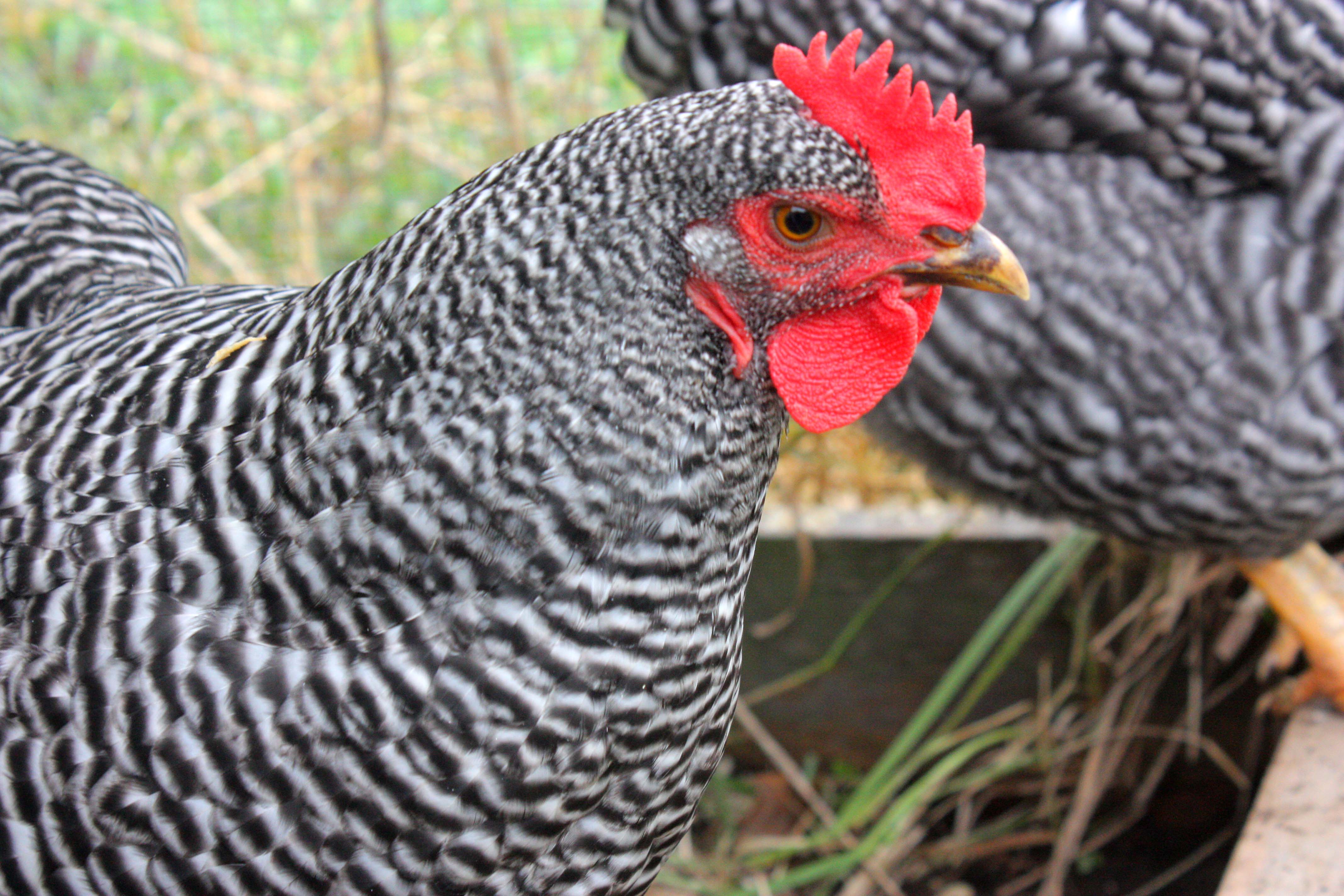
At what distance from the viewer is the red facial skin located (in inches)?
37.6

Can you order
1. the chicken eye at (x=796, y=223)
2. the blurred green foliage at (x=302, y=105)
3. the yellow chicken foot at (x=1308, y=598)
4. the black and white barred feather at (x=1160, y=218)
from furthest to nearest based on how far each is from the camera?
the blurred green foliage at (x=302, y=105) < the yellow chicken foot at (x=1308, y=598) < the black and white barred feather at (x=1160, y=218) < the chicken eye at (x=796, y=223)

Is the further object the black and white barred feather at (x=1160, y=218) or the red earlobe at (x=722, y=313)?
the black and white barred feather at (x=1160, y=218)

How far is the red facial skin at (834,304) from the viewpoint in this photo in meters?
0.95

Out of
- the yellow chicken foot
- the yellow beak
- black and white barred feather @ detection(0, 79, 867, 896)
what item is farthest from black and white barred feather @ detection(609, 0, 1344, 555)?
black and white barred feather @ detection(0, 79, 867, 896)

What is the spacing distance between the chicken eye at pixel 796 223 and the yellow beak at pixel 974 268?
8 centimetres

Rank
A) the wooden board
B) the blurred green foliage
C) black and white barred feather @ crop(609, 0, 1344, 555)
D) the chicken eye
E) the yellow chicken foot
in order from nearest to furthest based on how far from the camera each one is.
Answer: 1. the chicken eye
2. the wooden board
3. black and white barred feather @ crop(609, 0, 1344, 555)
4. the yellow chicken foot
5. the blurred green foliage

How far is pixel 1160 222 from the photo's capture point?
1.60 metres

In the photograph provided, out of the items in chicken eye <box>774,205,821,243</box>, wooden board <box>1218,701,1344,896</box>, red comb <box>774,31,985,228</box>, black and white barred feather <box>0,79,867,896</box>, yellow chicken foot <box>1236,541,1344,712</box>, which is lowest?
wooden board <box>1218,701,1344,896</box>

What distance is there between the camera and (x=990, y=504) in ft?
6.18

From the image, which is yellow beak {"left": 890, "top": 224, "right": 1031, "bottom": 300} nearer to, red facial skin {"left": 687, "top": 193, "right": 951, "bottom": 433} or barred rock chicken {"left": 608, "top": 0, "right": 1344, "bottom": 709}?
red facial skin {"left": 687, "top": 193, "right": 951, "bottom": 433}

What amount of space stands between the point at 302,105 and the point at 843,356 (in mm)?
2500

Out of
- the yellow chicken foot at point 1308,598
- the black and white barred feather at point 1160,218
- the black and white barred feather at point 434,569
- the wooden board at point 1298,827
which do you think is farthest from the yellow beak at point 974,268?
the yellow chicken foot at point 1308,598

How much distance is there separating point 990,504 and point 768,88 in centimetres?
108

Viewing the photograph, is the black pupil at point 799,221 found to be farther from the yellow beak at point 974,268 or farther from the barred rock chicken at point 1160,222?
the barred rock chicken at point 1160,222
